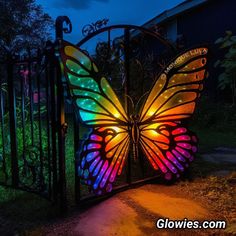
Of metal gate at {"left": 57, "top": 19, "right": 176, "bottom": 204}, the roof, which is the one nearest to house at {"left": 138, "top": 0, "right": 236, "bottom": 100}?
the roof

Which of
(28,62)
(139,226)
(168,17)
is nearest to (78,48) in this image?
(28,62)

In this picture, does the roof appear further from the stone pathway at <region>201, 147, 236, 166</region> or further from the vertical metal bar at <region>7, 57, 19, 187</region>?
the vertical metal bar at <region>7, 57, 19, 187</region>

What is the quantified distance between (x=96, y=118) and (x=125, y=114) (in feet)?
1.44

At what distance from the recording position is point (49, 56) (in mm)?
3697

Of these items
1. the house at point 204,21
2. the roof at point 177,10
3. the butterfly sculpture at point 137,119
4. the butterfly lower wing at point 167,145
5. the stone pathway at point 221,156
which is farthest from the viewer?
the roof at point 177,10

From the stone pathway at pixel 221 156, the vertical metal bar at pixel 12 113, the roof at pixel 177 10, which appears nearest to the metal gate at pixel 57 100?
the vertical metal bar at pixel 12 113

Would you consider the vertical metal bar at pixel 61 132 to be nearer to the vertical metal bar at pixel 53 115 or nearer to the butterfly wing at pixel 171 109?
the vertical metal bar at pixel 53 115

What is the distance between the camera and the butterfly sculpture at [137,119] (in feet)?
11.9

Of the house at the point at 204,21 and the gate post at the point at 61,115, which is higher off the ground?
the house at the point at 204,21

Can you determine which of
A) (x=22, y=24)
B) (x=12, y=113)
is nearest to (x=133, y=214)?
(x=12, y=113)

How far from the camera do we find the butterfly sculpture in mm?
3619

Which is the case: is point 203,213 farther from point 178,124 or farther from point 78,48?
point 78,48

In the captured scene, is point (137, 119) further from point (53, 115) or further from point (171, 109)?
point (53, 115)

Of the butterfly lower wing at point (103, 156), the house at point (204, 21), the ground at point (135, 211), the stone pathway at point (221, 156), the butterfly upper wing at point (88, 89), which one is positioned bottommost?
the ground at point (135, 211)
